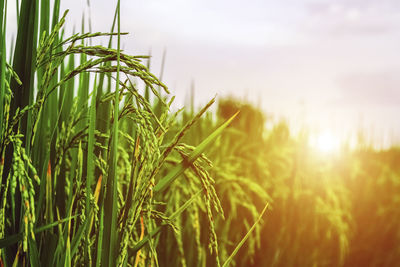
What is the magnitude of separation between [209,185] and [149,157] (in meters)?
0.19

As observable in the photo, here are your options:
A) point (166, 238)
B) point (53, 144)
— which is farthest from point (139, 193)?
point (166, 238)

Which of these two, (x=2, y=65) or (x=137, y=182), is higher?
(x=2, y=65)

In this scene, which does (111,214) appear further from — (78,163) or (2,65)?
(2,65)

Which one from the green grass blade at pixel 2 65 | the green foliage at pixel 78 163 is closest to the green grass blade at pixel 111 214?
the green foliage at pixel 78 163

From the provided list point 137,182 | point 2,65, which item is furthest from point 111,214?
point 2,65

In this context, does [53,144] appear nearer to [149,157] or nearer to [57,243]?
[57,243]

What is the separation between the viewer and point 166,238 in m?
2.78

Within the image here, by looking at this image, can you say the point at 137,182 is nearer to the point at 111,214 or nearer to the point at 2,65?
the point at 111,214

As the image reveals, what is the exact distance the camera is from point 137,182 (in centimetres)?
112

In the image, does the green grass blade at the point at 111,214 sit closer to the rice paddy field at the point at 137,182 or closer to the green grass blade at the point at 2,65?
the rice paddy field at the point at 137,182

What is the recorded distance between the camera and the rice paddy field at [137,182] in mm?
1147

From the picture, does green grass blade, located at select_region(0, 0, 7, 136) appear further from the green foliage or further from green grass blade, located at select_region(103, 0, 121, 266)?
green grass blade, located at select_region(103, 0, 121, 266)

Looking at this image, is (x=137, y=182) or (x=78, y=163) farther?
(x=78, y=163)

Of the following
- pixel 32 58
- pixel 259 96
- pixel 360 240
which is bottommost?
pixel 360 240
